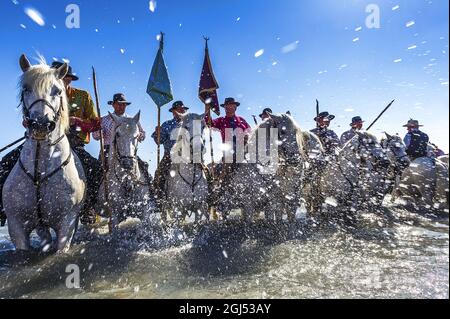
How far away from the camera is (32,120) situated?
12.5ft

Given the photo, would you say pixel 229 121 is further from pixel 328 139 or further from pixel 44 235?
pixel 44 235

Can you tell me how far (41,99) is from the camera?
3963 mm

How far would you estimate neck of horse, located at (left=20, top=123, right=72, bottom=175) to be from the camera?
13.9 ft

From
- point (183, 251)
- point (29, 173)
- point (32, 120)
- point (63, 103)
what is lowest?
point (183, 251)

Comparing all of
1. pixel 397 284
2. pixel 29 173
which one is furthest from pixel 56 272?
pixel 397 284

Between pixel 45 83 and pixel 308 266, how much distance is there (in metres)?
4.08

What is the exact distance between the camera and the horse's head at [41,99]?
3.84 metres

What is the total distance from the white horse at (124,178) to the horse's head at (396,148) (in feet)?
26.9

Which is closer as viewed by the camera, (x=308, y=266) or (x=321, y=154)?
(x=308, y=266)

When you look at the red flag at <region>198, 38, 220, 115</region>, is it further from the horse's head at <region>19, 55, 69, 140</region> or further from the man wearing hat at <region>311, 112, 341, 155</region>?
the horse's head at <region>19, 55, 69, 140</region>

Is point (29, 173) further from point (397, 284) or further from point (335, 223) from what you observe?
point (335, 223)

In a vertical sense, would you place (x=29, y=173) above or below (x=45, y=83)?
below

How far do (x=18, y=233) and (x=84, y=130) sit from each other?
283 cm

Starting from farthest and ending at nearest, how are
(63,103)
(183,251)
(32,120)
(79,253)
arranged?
(183,251) < (79,253) < (63,103) < (32,120)
